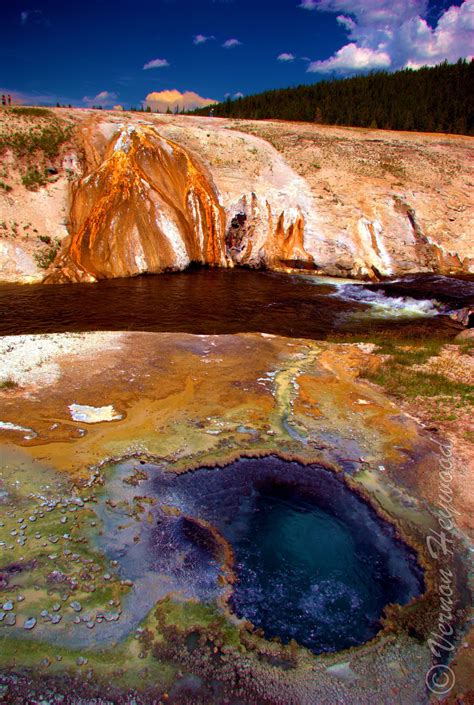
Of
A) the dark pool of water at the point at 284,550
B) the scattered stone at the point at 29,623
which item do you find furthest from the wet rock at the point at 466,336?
the scattered stone at the point at 29,623

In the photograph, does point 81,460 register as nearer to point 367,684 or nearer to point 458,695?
point 367,684

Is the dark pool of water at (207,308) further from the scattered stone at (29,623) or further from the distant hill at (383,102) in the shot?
the distant hill at (383,102)

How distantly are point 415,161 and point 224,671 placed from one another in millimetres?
46720

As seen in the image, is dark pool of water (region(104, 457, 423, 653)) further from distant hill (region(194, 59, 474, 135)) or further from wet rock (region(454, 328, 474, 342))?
distant hill (region(194, 59, 474, 135))

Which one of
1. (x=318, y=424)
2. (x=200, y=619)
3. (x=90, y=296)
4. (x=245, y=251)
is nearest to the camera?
(x=200, y=619)

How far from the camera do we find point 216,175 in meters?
35.7

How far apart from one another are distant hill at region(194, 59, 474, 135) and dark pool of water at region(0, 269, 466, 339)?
2300 inches

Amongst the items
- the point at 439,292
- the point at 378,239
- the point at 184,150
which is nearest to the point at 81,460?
the point at 439,292

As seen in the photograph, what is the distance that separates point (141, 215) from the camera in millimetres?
29391

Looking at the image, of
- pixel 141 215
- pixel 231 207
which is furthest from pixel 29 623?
pixel 231 207

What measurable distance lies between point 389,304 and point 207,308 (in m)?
10.6

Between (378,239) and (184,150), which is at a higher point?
(184,150)

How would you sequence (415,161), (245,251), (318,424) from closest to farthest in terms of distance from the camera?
1. (318,424)
2. (245,251)
3. (415,161)

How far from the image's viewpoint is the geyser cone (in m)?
28.4
